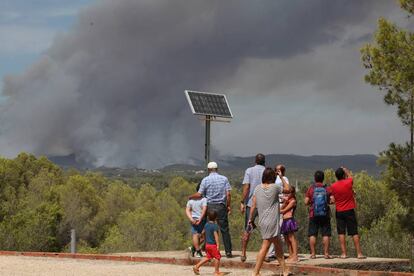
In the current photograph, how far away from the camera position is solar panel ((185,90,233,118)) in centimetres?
1998

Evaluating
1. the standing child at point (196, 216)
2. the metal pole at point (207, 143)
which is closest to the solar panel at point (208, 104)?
the metal pole at point (207, 143)

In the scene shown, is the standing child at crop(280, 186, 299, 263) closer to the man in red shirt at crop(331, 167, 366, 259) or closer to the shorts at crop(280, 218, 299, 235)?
the shorts at crop(280, 218, 299, 235)

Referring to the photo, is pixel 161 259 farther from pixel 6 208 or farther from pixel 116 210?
pixel 116 210

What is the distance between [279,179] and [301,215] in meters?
13.6

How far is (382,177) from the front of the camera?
61.9 ft

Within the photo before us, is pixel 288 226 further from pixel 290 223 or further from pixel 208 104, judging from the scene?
pixel 208 104

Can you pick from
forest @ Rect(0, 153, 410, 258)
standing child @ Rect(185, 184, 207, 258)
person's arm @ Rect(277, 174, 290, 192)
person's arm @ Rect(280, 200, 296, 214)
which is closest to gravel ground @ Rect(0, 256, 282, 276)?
standing child @ Rect(185, 184, 207, 258)

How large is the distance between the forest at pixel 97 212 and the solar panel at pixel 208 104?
735cm

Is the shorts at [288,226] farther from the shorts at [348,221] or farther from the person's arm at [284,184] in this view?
the shorts at [348,221]

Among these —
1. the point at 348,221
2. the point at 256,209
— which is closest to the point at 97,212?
the point at 348,221

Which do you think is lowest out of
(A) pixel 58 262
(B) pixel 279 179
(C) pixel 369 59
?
(A) pixel 58 262

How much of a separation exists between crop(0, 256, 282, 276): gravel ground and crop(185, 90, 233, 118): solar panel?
407 centimetres

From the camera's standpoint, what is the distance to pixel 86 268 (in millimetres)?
16672

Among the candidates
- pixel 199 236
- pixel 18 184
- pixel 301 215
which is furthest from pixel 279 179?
pixel 18 184
